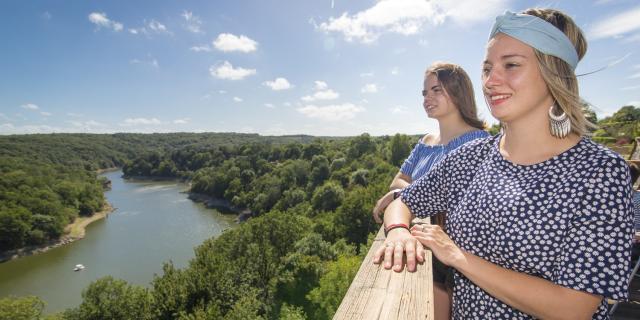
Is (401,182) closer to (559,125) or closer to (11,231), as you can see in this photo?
(559,125)

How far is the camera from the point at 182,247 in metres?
40.7

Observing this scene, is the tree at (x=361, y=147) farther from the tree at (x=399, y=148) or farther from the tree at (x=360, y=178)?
the tree at (x=360, y=178)

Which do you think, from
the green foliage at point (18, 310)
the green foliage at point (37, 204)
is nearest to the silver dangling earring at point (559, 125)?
the green foliage at point (18, 310)

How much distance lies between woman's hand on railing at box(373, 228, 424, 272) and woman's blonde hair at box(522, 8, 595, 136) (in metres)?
0.76

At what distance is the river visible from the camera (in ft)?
104

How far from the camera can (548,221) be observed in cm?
111

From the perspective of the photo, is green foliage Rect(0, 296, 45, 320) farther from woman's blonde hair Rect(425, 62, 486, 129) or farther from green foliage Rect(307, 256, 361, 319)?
woman's blonde hair Rect(425, 62, 486, 129)

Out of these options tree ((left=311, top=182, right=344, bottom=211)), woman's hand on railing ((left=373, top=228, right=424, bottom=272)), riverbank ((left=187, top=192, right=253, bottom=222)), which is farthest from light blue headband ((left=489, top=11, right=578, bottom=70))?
riverbank ((left=187, top=192, right=253, bottom=222))

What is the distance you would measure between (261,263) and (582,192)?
26.0m

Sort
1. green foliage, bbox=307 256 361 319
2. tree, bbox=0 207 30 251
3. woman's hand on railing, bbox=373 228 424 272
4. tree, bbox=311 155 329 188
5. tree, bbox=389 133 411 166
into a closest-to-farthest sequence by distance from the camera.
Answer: woman's hand on railing, bbox=373 228 424 272 → green foliage, bbox=307 256 361 319 → tree, bbox=0 207 30 251 → tree, bbox=389 133 411 166 → tree, bbox=311 155 329 188

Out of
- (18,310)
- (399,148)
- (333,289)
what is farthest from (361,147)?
(18,310)

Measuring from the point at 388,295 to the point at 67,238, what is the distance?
5484cm

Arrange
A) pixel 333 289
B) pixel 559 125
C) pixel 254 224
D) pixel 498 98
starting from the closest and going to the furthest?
pixel 559 125, pixel 498 98, pixel 333 289, pixel 254 224

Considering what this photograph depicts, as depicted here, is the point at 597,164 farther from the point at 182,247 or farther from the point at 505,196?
the point at 182,247
